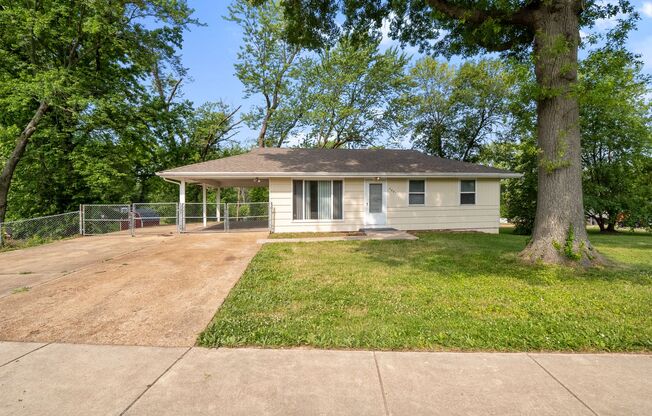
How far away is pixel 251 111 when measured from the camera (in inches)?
979

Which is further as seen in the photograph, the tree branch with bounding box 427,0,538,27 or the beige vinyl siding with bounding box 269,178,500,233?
the beige vinyl siding with bounding box 269,178,500,233

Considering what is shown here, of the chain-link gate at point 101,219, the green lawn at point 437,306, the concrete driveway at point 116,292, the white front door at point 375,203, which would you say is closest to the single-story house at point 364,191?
the white front door at point 375,203

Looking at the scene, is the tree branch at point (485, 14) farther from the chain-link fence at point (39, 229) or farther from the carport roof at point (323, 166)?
the chain-link fence at point (39, 229)

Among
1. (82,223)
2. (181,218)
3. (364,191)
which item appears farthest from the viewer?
(364,191)

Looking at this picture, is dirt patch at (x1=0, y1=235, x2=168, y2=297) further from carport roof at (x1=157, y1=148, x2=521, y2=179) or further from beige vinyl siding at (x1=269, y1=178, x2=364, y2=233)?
beige vinyl siding at (x1=269, y1=178, x2=364, y2=233)

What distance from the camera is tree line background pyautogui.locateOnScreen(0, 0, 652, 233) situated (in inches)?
482

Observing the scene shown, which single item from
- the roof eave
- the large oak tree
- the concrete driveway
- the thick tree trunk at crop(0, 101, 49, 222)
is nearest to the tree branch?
the large oak tree

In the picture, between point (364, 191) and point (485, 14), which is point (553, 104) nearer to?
point (485, 14)

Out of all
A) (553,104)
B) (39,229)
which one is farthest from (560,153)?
Answer: (39,229)

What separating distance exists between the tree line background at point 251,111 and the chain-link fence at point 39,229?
3.17 metres

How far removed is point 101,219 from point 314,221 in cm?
872

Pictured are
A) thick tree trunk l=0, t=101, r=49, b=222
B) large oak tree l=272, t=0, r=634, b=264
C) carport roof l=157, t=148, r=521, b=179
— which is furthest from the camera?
thick tree trunk l=0, t=101, r=49, b=222

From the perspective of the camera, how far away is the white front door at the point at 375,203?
12.8 m

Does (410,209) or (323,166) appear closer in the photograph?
(323,166)
